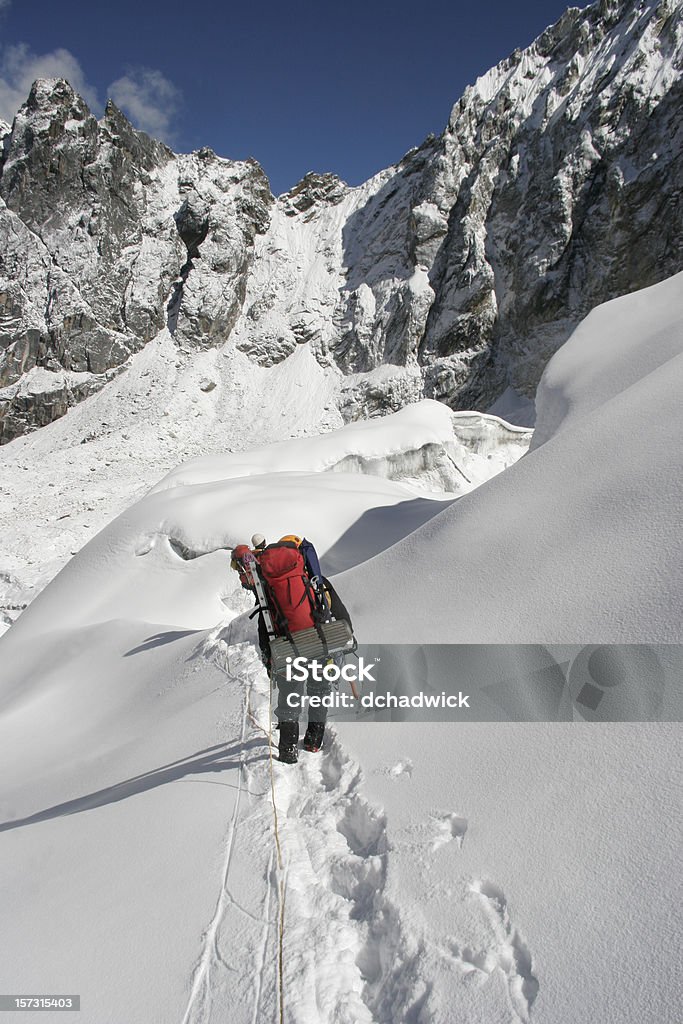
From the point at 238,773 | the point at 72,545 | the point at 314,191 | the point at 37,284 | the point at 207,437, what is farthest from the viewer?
the point at 314,191

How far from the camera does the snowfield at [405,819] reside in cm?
195

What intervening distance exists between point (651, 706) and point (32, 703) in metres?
7.16

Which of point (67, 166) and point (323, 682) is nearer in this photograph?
point (323, 682)

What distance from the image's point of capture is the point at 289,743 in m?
3.60

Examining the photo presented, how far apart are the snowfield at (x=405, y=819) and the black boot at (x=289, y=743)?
3.2 inches

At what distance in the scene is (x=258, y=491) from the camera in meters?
12.0

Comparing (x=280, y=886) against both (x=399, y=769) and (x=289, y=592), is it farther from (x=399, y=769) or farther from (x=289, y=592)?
(x=289, y=592)

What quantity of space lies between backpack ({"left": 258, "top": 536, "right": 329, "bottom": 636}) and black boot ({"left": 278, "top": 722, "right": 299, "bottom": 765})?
2.04 ft

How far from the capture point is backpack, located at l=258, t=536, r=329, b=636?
3721mm

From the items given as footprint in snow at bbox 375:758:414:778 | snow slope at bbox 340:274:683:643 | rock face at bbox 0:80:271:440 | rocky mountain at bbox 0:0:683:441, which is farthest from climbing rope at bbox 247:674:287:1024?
rock face at bbox 0:80:271:440

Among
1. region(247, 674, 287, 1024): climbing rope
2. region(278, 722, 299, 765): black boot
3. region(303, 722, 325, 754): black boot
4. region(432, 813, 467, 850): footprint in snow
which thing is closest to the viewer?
region(247, 674, 287, 1024): climbing rope

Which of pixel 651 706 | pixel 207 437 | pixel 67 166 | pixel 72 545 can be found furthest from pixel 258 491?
pixel 67 166

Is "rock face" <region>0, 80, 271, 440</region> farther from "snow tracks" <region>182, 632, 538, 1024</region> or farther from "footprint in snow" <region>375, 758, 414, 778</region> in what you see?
"footprint in snow" <region>375, 758, 414, 778</region>

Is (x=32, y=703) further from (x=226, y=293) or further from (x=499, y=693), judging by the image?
(x=226, y=293)
